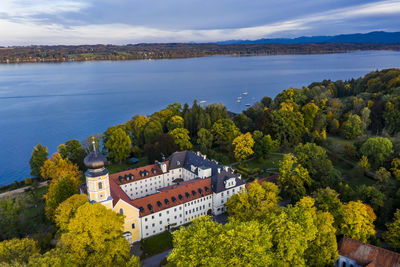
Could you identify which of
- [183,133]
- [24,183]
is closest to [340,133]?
[183,133]

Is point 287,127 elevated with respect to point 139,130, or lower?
elevated

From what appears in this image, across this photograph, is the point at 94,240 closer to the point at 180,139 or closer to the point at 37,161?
the point at 37,161

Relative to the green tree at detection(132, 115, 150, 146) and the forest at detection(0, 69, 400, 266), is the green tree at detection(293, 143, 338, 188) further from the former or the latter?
the green tree at detection(132, 115, 150, 146)

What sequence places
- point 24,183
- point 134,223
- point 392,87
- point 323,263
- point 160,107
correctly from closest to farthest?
point 323,263
point 134,223
point 24,183
point 392,87
point 160,107

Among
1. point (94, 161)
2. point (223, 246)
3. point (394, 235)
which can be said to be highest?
point (94, 161)

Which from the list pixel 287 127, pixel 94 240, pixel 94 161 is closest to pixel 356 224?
pixel 94 240

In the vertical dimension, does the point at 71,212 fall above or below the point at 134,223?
above

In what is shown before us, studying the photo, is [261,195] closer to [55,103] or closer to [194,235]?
[194,235]
